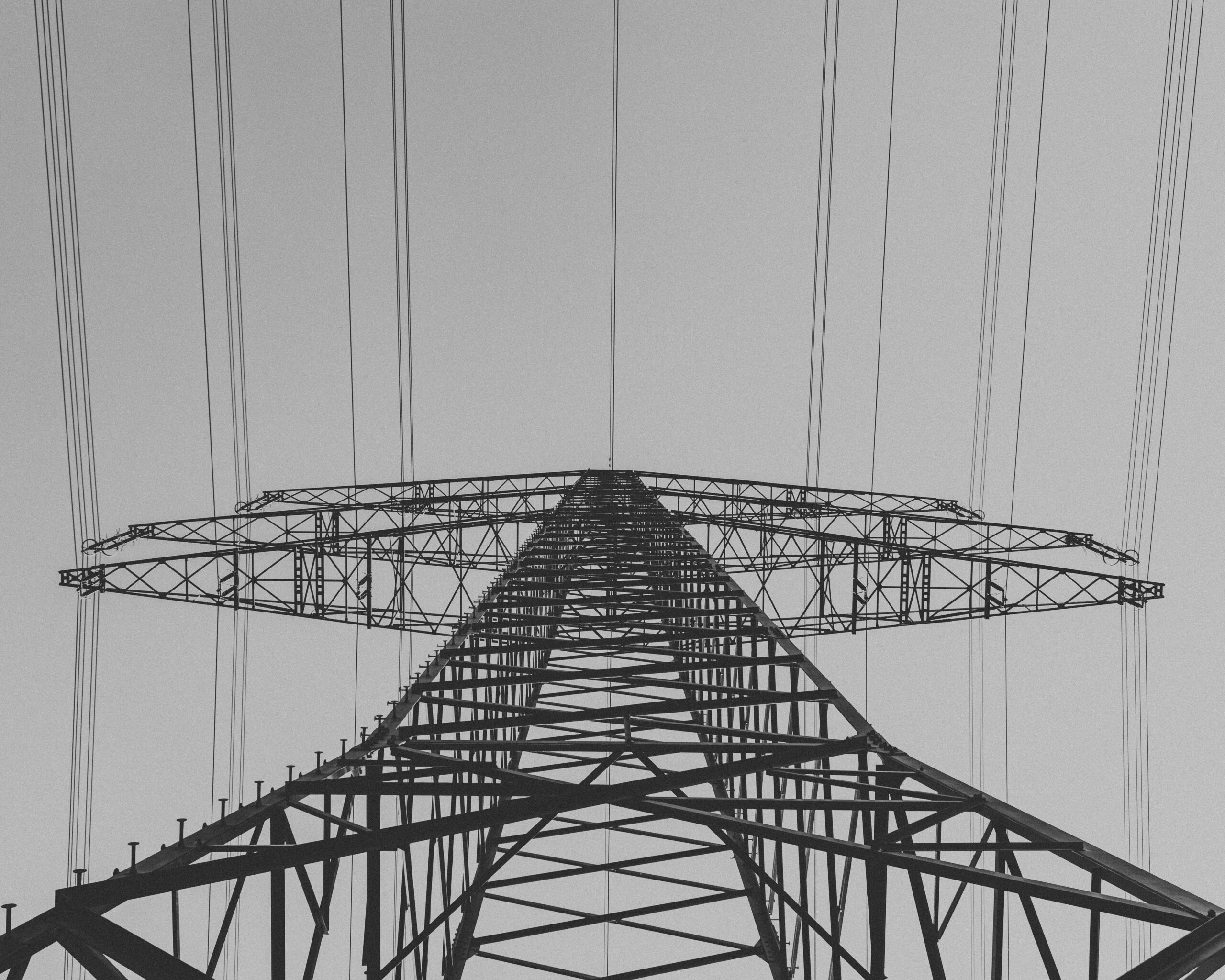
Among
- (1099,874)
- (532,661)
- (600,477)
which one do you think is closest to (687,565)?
(532,661)

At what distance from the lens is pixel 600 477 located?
32844 mm

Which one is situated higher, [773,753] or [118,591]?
[773,753]

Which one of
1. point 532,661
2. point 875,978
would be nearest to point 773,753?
point 875,978

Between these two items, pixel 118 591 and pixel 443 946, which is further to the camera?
pixel 118 591

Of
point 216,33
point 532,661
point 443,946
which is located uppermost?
point 216,33

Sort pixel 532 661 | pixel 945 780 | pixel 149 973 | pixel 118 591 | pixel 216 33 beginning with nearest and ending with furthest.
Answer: pixel 149 973, pixel 945 780, pixel 532 661, pixel 118 591, pixel 216 33

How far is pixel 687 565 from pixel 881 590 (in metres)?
7.37

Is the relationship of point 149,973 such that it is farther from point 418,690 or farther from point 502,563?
point 502,563

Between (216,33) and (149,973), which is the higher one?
(216,33)

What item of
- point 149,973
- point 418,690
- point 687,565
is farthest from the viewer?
point 687,565

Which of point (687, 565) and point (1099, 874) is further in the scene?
point (687, 565)

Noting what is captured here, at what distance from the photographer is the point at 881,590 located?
752 inches

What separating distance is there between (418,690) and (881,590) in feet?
44.8

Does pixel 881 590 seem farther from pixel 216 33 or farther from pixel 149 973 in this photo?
pixel 216 33
